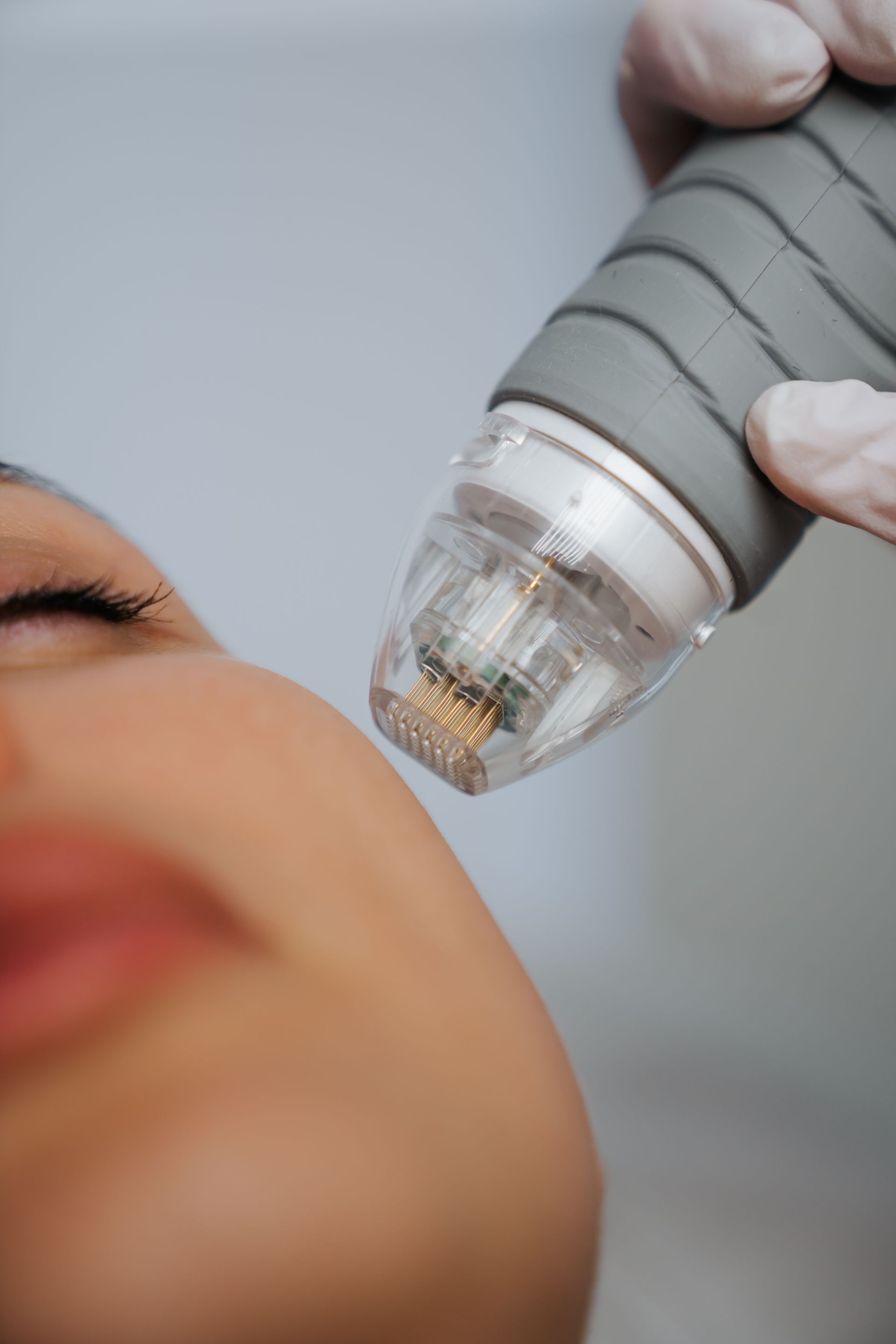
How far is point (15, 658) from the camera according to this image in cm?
49

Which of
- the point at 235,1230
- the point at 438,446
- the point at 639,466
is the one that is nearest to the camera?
the point at 235,1230

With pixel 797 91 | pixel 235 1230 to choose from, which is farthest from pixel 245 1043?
pixel 797 91

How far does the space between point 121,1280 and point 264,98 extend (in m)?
0.81

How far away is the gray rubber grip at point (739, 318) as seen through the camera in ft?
1.67

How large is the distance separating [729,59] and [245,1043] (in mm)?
547

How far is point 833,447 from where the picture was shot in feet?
1.69

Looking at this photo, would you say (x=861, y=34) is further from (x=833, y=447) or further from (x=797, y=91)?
(x=833, y=447)

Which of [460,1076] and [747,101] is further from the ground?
[747,101]

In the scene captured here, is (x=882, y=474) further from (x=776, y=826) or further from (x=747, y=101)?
(x=776, y=826)

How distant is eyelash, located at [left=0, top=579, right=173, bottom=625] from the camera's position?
1.65 feet

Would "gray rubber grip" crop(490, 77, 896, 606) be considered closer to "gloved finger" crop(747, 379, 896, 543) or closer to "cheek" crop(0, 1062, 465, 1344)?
"gloved finger" crop(747, 379, 896, 543)

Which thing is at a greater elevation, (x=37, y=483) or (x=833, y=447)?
(x=833, y=447)

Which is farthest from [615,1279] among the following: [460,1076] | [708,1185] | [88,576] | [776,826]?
[88,576]

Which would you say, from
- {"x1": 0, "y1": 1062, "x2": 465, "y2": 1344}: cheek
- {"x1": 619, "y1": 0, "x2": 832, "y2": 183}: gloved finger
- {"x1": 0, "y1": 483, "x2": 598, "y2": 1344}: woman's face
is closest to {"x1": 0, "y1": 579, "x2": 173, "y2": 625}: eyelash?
{"x1": 0, "y1": 483, "x2": 598, "y2": 1344}: woman's face
